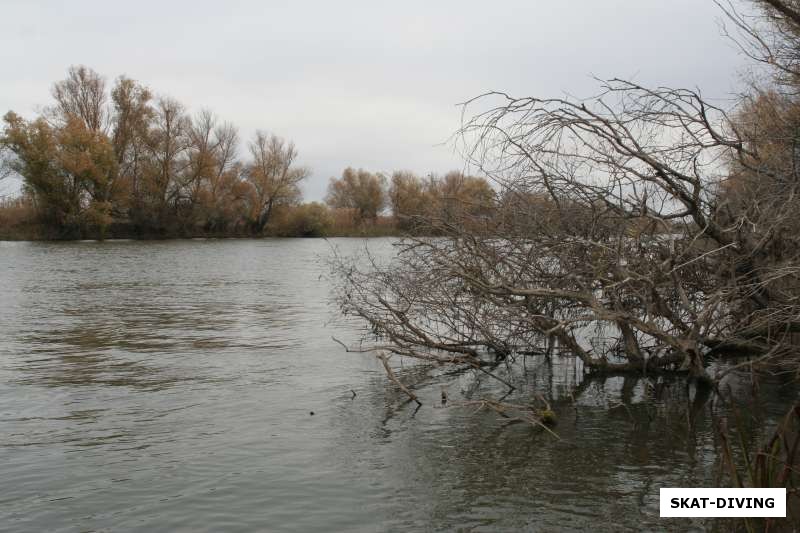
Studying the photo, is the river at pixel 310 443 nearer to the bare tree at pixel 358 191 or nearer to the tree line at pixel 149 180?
the tree line at pixel 149 180

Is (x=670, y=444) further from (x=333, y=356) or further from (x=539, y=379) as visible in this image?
(x=333, y=356)

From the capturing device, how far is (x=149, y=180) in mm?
70562

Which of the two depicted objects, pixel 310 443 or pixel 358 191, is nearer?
pixel 310 443

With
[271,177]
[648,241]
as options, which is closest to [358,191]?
[271,177]

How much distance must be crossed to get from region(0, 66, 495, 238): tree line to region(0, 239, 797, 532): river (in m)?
40.4

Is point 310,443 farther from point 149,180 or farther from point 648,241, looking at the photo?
point 149,180

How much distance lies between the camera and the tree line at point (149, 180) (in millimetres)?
62531

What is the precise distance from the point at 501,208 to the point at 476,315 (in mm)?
2516

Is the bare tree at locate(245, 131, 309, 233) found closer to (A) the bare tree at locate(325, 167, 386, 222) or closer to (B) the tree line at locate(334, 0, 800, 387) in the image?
(A) the bare tree at locate(325, 167, 386, 222)

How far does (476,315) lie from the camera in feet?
42.3

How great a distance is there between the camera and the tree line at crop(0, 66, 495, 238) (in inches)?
2462

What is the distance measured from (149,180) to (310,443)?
66.5m

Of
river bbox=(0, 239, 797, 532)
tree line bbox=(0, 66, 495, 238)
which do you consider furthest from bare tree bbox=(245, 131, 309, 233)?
river bbox=(0, 239, 797, 532)

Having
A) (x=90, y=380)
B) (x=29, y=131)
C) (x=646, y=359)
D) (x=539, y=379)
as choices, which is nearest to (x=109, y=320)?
(x=90, y=380)
